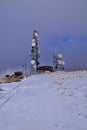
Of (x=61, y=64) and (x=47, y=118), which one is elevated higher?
(x=61, y=64)

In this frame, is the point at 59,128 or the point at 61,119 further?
the point at 61,119

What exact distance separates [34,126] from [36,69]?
6951 centimetres

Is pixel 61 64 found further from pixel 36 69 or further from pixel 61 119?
pixel 61 119

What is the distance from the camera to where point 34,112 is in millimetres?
11477

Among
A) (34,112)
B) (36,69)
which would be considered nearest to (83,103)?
(34,112)

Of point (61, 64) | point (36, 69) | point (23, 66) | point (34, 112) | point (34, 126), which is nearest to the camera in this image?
point (34, 126)

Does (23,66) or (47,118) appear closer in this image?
(47,118)

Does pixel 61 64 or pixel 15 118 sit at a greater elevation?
pixel 61 64

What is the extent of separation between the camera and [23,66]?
108m

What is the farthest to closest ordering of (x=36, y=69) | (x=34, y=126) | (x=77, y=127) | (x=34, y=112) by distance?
1. (x=36, y=69)
2. (x=34, y=112)
3. (x=34, y=126)
4. (x=77, y=127)

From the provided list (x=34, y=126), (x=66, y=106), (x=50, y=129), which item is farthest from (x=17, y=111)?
(x=50, y=129)

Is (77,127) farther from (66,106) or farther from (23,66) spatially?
(23,66)

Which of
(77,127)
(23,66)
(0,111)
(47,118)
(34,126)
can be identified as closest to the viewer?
(77,127)

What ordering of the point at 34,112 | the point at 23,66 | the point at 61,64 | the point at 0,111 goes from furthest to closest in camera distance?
the point at 23,66 < the point at 61,64 < the point at 0,111 < the point at 34,112
